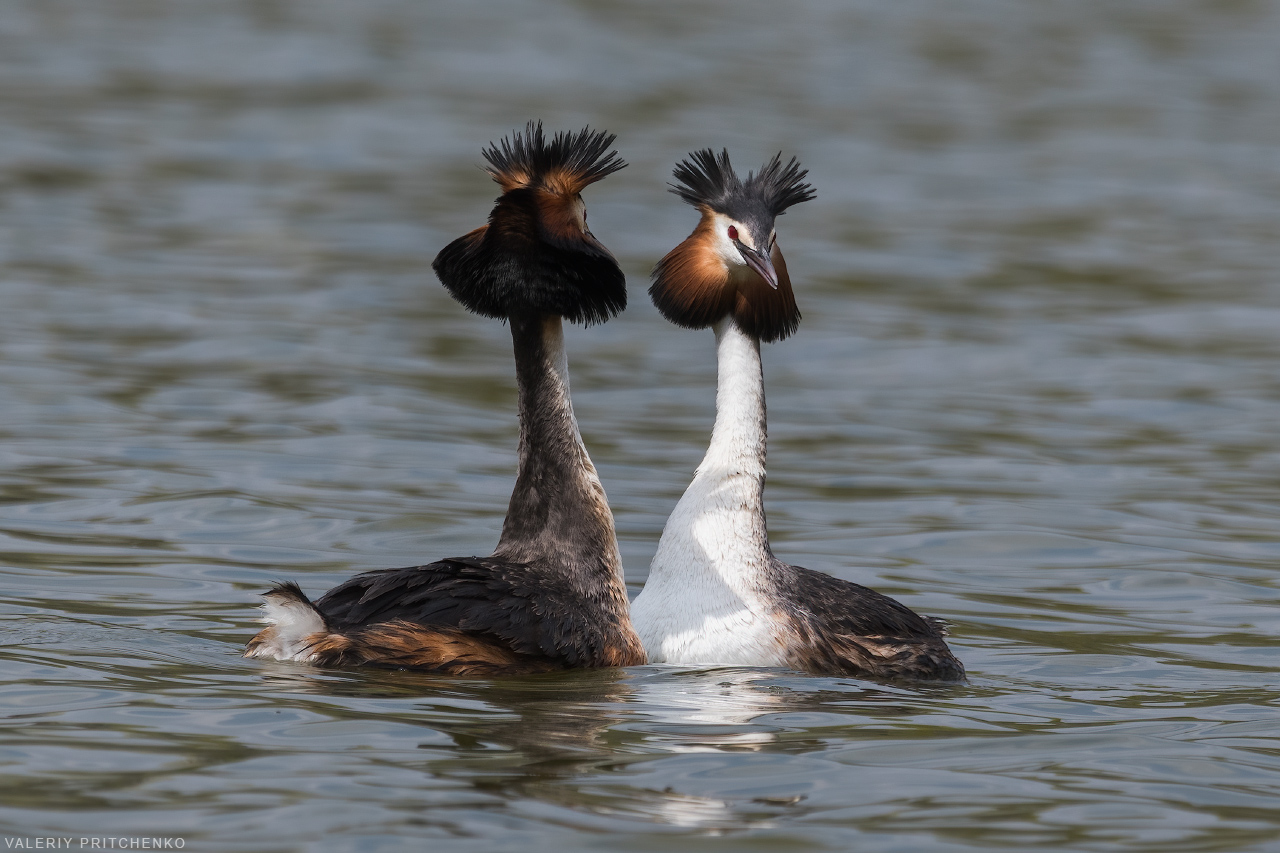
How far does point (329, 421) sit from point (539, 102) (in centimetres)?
A: 1596

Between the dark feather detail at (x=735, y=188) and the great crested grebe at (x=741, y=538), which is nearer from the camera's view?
the great crested grebe at (x=741, y=538)

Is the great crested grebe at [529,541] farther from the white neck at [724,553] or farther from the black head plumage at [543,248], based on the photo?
the white neck at [724,553]

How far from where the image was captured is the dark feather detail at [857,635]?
922 cm

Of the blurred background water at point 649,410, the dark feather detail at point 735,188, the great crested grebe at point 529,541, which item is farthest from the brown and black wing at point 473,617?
the dark feather detail at point 735,188

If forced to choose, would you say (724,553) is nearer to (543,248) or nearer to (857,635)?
(857,635)

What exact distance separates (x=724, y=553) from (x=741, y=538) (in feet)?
0.39

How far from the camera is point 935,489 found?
14.3 m

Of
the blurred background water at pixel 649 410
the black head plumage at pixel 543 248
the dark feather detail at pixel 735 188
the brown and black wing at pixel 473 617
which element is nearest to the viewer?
the blurred background water at pixel 649 410

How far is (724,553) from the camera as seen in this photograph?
9500 millimetres

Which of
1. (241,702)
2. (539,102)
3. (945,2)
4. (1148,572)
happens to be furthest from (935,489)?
(945,2)

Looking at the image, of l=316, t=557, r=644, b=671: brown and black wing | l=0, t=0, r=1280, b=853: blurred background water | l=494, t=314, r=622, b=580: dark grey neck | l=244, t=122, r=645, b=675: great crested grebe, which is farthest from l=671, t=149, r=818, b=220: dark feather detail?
l=0, t=0, r=1280, b=853: blurred background water

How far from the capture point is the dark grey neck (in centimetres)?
923

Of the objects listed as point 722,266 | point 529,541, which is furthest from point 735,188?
point 529,541

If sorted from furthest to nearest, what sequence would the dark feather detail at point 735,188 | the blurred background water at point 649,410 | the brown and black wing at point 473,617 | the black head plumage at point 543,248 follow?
the dark feather detail at point 735,188, the black head plumage at point 543,248, the brown and black wing at point 473,617, the blurred background water at point 649,410
